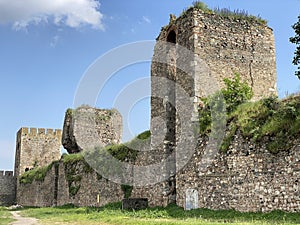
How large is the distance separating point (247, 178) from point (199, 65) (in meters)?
5.52

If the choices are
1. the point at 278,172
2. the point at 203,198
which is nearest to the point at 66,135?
the point at 203,198

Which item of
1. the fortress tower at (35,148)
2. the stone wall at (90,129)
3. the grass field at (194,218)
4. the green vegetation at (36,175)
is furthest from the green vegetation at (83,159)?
the fortress tower at (35,148)

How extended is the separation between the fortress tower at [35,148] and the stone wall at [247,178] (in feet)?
97.7

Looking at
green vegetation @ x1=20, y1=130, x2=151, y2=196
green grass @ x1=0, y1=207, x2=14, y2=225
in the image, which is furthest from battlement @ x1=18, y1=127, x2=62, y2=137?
green grass @ x1=0, y1=207, x2=14, y2=225

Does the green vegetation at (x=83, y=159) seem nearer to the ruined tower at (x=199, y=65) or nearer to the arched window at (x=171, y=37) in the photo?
the ruined tower at (x=199, y=65)

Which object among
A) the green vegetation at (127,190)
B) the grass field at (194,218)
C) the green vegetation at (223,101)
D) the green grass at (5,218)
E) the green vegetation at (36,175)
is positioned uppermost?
the green vegetation at (223,101)

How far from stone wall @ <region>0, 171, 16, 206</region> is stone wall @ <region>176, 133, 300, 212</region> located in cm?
3174

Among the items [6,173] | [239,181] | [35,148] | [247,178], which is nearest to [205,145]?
[239,181]

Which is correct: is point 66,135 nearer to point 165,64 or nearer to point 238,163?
point 165,64

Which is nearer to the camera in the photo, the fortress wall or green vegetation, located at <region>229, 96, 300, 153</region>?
green vegetation, located at <region>229, 96, 300, 153</region>

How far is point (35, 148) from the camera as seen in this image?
4266 cm

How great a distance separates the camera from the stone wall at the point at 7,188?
42500mm

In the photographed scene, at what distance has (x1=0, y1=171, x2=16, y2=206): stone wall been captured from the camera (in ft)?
139

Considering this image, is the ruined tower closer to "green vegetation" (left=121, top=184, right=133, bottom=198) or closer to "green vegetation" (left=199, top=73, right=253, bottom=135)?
"green vegetation" (left=199, top=73, right=253, bottom=135)
